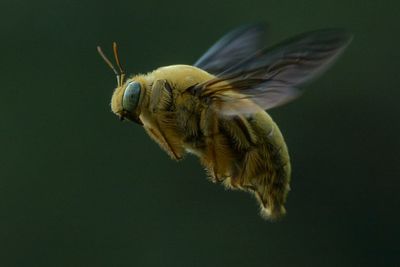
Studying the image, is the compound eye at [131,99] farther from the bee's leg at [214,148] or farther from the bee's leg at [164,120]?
the bee's leg at [214,148]

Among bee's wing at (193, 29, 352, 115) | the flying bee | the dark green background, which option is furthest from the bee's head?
the dark green background

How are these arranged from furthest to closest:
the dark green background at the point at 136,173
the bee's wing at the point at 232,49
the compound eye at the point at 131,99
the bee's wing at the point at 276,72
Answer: the dark green background at the point at 136,173 → the bee's wing at the point at 232,49 → the compound eye at the point at 131,99 → the bee's wing at the point at 276,72

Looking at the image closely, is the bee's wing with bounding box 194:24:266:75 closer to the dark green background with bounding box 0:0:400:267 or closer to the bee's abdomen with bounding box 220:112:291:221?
the bee's abdomen with bounding box 220:112:291:221

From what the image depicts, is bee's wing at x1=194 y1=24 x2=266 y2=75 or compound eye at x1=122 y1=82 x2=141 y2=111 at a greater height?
compound eye at x1=122 y1=82 x2=141 y2=111

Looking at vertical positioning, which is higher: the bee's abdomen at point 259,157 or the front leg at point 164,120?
the front leg at point 164,120

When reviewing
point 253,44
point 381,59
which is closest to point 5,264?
point 381,59

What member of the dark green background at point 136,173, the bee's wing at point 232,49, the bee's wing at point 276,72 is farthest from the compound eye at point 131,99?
the dark green background at point 136,173

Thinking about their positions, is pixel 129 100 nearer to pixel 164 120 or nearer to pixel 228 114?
pixel 164 120

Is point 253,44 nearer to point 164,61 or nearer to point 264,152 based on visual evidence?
point 264,152
